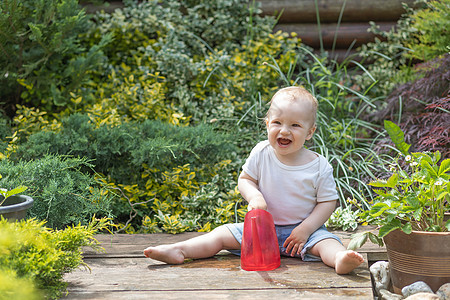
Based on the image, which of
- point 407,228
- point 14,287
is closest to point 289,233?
point 407,228

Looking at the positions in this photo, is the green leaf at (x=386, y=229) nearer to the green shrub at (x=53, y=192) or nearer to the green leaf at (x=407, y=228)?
the green leaf at (x=407, y=228)

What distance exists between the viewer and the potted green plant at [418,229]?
83.0 inches

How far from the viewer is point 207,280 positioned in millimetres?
2180

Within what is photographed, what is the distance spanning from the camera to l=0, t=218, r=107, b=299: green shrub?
1729 millimetres

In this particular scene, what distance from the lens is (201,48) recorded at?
A: 4891 mm

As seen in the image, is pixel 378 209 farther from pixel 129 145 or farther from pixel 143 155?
pixel 129 145

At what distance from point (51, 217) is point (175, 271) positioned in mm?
813

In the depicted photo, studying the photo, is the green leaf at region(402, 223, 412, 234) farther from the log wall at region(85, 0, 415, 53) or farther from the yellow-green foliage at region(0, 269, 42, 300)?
the log wall at region(85, 0, 415, 53)

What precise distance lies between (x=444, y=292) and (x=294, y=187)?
0.84 metres

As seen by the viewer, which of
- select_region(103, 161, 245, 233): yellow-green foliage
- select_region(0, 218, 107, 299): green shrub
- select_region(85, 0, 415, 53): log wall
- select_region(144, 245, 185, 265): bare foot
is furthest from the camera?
select_region(85, 0, 415, 53): log wall

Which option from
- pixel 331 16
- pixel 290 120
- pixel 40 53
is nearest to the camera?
pixel 290 120

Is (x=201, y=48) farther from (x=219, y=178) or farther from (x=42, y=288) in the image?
(x=42, y=288)

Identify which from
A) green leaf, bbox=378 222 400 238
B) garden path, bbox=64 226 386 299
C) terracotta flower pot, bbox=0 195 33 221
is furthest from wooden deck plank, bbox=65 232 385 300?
terracotta flower pot, bbox=0 195 33 221

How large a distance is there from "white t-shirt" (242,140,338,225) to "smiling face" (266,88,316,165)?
0.36 feet
